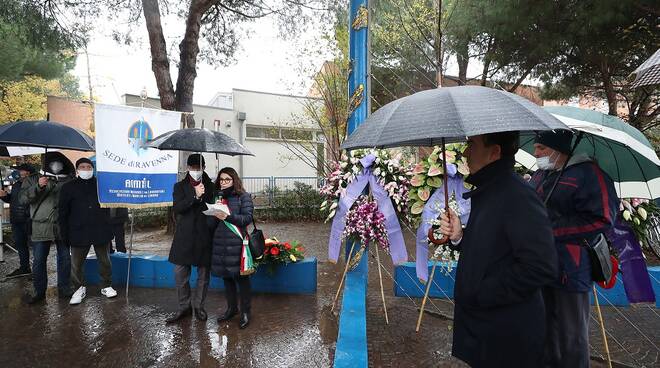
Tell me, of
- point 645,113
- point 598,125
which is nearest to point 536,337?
point 598,125

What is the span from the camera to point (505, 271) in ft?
5.16

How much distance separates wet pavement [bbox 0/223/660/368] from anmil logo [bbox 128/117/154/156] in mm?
1969

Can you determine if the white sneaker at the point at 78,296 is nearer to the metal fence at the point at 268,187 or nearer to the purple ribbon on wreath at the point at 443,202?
the purple ribbon on wreath at the point at 443,202

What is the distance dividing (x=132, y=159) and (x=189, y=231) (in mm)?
1533

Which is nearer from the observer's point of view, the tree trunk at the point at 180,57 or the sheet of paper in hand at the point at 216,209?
the sheet of paper in hand at the point at 216,209

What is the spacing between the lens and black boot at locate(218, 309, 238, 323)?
4.12m

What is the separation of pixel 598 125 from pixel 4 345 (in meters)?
5.34

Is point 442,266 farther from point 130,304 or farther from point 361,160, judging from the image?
point 130,304

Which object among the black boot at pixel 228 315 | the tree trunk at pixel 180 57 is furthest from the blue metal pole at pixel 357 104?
the tree trunk at pixel 180 57

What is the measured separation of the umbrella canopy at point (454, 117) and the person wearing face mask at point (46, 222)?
4.58m

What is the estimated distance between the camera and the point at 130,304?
467 centimetres

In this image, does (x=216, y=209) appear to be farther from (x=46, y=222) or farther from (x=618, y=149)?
(x=618, y=149)

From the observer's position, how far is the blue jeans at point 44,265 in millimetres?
4703

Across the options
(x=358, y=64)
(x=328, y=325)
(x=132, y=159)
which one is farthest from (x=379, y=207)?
(x=132, y=159)
